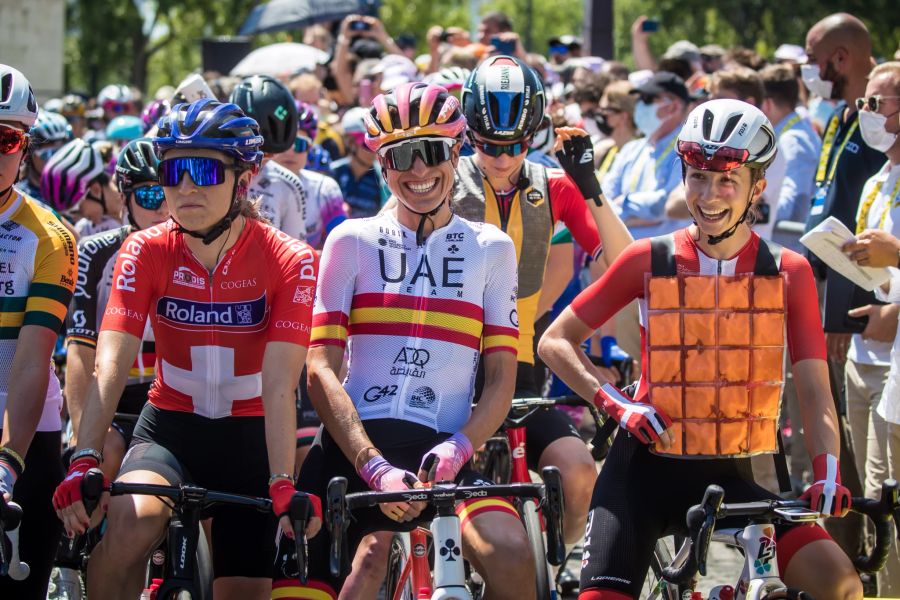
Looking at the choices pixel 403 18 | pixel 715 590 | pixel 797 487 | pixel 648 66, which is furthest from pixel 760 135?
pixel 403 18

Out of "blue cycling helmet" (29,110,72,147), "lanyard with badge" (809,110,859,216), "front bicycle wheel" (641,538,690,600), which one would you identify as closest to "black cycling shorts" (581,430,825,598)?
"front bicycle wheel" (641,538,690,600)

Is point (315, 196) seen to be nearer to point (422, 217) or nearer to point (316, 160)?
point (316, 160)

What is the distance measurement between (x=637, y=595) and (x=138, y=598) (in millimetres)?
1760

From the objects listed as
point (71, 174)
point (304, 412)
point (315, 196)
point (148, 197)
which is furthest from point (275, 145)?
point (71, 174)

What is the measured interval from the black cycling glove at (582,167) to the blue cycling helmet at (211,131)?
1861mm

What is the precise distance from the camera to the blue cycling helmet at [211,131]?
4.72 m

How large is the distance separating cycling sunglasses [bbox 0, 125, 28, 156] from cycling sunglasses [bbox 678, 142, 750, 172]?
256cm

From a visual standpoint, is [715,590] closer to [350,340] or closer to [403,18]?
[350,340]

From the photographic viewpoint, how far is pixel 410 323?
15.9ft

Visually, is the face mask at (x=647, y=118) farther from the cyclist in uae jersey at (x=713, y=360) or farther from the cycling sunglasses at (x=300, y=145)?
the cyclist in uae jersey at (x=713, y=360)

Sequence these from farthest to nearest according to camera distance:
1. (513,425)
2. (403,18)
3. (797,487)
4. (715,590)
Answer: (403,18) → (797,487) → (513,425) → (715,590)

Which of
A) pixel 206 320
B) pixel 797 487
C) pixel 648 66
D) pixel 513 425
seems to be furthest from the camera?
pixel 648 66

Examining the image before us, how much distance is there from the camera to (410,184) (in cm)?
498

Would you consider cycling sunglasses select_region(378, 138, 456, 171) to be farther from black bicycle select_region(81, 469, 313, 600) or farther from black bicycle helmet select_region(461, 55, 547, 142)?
black bicycle select_region(81, 469, 313, 600)
